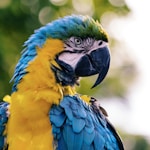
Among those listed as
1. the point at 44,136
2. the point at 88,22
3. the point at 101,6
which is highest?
the point at 101,6

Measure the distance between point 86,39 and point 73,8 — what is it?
3962mm

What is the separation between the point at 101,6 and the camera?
25.2 feet

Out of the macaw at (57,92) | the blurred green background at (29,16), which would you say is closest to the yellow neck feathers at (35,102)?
the macaw at (57,92)

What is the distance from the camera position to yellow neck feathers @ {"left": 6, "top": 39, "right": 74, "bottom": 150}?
3607 millimetres

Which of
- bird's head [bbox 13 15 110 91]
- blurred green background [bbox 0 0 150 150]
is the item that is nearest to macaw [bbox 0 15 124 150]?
bird's head [bbox 13 15 110 91]

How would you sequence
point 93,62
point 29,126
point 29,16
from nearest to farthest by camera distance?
point 29,126 → point 93,62 → point 29,16

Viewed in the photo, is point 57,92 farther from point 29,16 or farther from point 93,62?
point 29,16

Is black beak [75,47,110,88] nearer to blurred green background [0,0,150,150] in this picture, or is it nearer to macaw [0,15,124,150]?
macaw [0,15,124,150]

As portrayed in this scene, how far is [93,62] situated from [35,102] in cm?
39

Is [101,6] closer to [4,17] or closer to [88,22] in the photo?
[4,17]

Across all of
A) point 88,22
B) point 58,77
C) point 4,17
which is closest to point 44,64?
point 58,77

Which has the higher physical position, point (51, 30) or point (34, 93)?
point (51, 30)

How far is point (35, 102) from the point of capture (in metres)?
3.65

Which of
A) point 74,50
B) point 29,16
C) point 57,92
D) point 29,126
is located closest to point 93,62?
point 74,50
